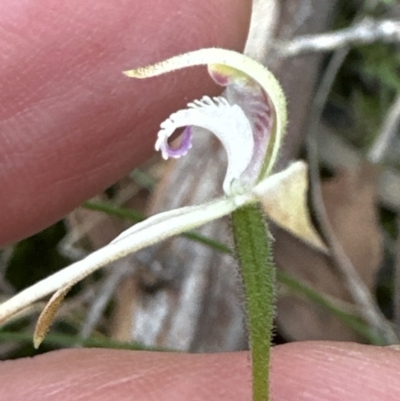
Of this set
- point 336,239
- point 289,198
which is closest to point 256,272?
point 289,198

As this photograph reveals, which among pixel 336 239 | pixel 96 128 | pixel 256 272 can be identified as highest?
pixel 96 128

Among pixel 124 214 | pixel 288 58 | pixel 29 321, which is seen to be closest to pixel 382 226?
pixel 288 58

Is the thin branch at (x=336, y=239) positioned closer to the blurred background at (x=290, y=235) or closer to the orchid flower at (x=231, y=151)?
the blurred background at (x=290, y=235)

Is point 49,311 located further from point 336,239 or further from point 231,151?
point 336,239

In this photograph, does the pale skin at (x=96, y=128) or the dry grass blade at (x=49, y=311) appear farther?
the pale skin at (x=96, y=128)

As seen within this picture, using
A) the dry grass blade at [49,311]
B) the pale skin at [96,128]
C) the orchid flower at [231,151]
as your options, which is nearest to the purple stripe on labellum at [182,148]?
the orchid flower at [231,151]

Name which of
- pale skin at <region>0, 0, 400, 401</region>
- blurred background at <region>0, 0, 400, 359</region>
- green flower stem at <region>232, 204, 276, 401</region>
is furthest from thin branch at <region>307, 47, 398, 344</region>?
green flower stem at <region>232, 204, 276, 401</region>
